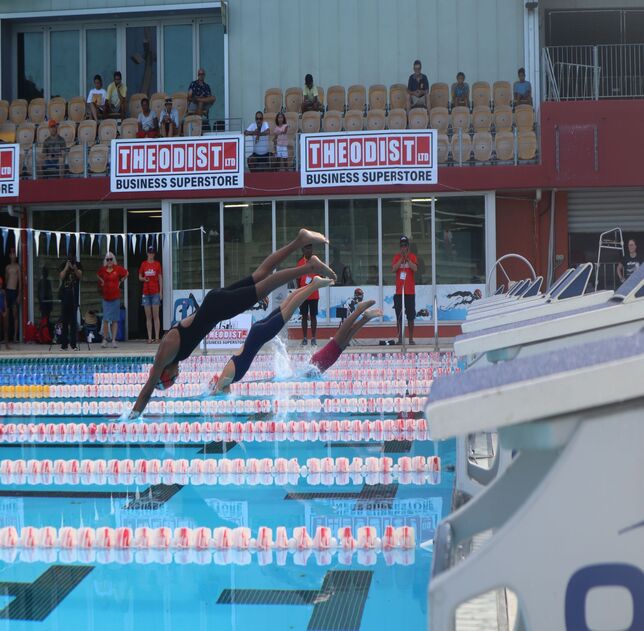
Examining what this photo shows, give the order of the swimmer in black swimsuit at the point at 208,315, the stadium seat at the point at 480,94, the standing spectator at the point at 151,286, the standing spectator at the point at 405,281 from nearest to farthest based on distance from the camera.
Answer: the swimmer in black swimsuit at the point at 208,315, the standing spectator at the point at 405,281, the standing spectator at the point at 151,286, the stadium seat at the point at 480,94

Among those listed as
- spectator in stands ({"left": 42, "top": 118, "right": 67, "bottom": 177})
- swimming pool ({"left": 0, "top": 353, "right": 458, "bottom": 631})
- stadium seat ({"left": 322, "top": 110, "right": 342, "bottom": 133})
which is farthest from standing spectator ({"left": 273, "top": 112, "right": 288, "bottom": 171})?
swimming pool ({"left": 0, "top": 353, "right": 458, "bottom": 631})

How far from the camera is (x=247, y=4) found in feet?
62.1

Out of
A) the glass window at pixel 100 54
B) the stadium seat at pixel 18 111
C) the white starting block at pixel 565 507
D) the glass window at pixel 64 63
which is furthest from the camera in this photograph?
the glass window at pixel 64 63

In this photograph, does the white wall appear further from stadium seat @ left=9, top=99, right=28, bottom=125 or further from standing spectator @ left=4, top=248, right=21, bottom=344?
standing spectator @ left=4, top=248, right=21, bottom=344

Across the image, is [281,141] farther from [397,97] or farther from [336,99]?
[397,97]

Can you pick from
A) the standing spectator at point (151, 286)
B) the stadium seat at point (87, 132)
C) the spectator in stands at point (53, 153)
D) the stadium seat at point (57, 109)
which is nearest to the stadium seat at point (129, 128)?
the stadium seat at point (87, 132)

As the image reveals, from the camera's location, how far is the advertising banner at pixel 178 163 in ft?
52.6

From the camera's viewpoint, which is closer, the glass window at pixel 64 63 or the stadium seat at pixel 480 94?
the stadium seat at pixel 480 94

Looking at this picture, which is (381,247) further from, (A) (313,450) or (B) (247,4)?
(A) (313,450)

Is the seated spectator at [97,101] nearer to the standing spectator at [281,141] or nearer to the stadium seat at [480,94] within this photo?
the standing spectator at [281,141]

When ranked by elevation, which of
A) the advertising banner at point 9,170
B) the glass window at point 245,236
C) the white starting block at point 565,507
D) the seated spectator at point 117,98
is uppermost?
the seated spectator at point 117,98

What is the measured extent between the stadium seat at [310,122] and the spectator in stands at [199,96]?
81.2 inches

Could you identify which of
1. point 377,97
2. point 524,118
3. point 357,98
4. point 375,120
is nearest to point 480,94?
point 524,118

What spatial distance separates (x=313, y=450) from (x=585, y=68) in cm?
1255
